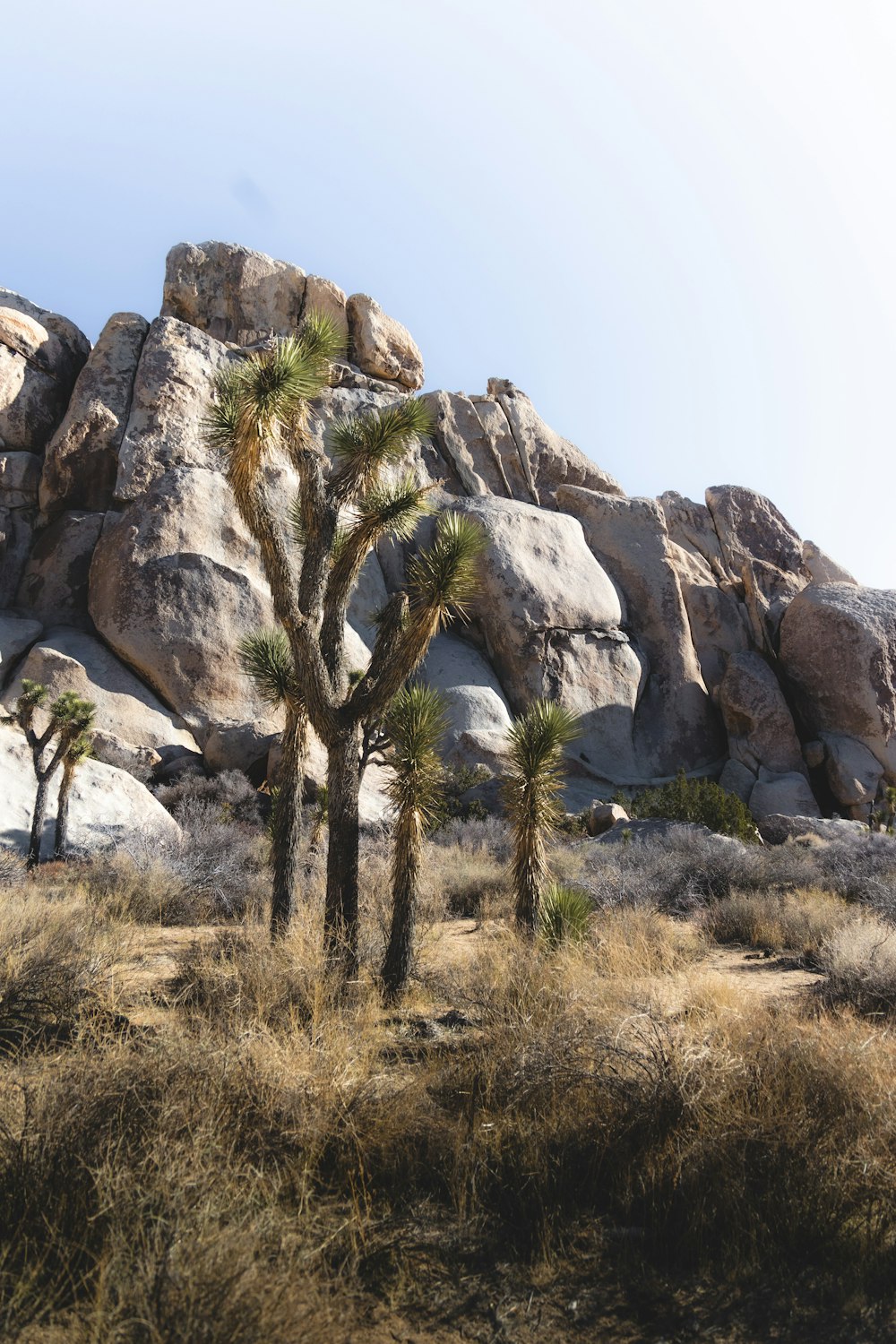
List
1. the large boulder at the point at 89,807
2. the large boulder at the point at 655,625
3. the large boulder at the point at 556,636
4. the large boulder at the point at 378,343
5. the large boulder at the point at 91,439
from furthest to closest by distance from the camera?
the large boulder at the point at 378,343, the large boulder at the point at 655,625, the large boulder at the point at 556,636, the large boulder at the point at 91,439, the large boulder at the point at 89,807

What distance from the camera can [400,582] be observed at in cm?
2641

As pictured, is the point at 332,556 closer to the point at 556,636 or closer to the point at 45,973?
the point at 45,973

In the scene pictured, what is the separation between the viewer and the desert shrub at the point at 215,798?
16.0 metres

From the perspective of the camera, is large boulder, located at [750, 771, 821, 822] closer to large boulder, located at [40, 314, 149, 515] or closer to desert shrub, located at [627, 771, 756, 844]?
desert shrub, located at [627, 771, 756, 844]

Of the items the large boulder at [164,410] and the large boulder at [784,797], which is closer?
the large boulder at [164,410]

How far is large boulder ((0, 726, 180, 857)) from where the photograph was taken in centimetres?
1334

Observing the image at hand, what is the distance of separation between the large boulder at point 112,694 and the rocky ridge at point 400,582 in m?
0.06

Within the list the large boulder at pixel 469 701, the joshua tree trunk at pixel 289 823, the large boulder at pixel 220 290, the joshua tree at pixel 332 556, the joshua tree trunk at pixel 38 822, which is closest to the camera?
the joshua tree at pixel 332 556

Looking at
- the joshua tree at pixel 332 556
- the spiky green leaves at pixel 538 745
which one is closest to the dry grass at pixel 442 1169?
the joshua tree at pixel 332 556

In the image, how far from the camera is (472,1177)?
166 inches

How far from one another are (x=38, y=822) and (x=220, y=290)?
21880 millimetres

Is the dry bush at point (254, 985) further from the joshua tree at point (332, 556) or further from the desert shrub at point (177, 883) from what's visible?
the desert shrub at point (177, 883)

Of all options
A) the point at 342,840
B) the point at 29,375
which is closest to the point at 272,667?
the point at 342,840

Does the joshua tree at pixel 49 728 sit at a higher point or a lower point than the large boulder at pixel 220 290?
lower
